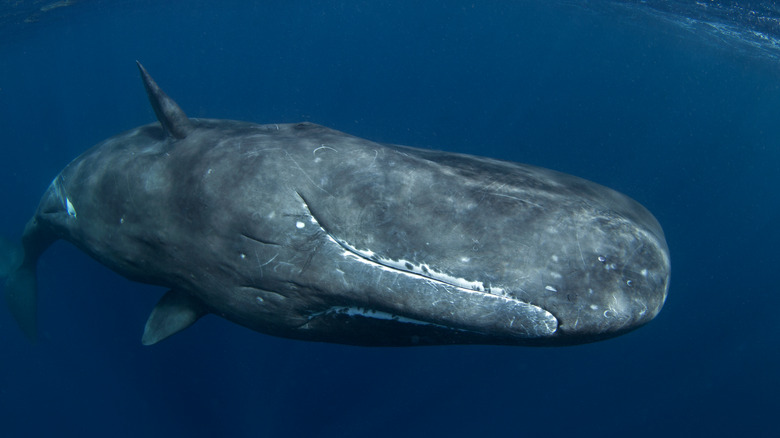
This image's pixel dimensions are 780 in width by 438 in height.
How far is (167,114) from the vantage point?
5.68 m

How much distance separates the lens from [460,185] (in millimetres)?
3934

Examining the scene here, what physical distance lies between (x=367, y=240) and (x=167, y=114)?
371 centimetres

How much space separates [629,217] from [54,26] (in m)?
52.3

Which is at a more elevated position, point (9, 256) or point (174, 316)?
point (174, 316)

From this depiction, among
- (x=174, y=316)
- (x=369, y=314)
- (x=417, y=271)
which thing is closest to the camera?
(x=417, y=271)

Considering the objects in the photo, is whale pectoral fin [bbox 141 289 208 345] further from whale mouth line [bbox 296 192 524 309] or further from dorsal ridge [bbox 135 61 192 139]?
whale mouth line [bbox 296 192 524 309]

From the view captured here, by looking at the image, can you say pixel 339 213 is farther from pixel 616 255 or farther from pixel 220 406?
pixel 220 406

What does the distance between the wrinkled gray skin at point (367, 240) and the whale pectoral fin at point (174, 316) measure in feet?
0.06

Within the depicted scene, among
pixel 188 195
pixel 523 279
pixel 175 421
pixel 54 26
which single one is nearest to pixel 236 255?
pixel 188 195

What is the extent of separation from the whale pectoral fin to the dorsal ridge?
7.13 ft


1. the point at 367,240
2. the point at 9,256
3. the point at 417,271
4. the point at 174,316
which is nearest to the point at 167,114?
the point at 174,316

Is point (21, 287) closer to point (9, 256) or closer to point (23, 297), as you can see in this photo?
point (23, 297)

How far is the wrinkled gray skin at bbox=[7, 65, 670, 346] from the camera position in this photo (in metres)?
3.40

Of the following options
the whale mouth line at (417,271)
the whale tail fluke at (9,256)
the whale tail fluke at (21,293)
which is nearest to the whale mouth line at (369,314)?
the whale mouth line at (417,271)
